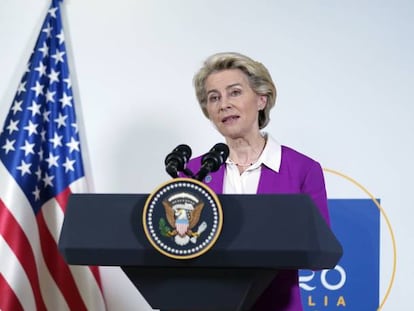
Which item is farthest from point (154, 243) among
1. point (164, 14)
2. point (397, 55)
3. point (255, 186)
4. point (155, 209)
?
point (397, 55)

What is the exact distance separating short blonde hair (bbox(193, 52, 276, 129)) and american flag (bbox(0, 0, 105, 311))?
0.78m

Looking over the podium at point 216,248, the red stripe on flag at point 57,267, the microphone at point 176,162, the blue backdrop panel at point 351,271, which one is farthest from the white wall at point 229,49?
the podium at point 216,248

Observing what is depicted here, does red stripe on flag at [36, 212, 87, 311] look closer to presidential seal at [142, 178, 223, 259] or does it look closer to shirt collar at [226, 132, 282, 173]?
shirt collar at [226, 132, 282, 173]

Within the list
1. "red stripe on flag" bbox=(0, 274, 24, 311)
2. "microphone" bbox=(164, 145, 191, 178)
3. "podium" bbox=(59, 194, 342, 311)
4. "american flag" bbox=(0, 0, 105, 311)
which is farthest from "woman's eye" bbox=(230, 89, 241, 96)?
"red stripe on flag" bbox=(0, 274, 24, 311)

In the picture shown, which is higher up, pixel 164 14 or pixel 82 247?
pixel 164 14

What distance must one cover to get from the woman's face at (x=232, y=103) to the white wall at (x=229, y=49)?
2.29 feet

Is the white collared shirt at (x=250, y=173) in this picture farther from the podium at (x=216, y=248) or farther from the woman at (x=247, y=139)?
the podium at (x=216, y=248)

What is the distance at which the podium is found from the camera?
79 cm

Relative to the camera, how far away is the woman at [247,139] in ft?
4.33

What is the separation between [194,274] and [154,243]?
0.10 metres

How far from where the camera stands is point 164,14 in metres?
2.20

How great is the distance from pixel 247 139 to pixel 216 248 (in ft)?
2.31

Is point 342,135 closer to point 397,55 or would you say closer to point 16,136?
point 397,55

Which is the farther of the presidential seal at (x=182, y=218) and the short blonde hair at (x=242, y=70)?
the short blonde hair at (x=242, y=70)
